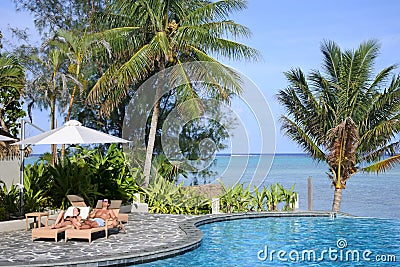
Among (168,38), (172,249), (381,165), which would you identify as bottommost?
(172,249)

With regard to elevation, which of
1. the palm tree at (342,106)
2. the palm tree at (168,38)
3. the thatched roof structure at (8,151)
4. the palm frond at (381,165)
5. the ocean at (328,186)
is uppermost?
the palm tree at (168,38)

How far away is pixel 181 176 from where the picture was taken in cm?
2027

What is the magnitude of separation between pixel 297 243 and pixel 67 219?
479 centimetres

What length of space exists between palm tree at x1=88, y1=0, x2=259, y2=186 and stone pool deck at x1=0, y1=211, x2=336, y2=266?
207 inches

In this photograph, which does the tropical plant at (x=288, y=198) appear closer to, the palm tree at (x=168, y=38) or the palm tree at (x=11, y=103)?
the palm tree at (x=168, y=38)

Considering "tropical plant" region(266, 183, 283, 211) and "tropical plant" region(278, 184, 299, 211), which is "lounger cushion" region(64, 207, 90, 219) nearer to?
"tropical plant" region(266, 183, 283, 211)

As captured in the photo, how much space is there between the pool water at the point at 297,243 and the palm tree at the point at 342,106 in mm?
4058

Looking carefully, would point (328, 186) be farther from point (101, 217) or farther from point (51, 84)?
point (101, 217)

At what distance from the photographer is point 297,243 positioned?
1142cm

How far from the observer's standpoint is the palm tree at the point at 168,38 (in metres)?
16.9

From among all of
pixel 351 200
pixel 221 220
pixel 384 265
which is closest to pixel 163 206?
A: pixel 221 220

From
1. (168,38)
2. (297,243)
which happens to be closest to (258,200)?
(297,243)

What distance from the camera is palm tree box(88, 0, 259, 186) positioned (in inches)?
666

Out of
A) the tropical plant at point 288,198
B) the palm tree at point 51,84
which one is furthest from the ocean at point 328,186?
the palm tree at point 51,84
